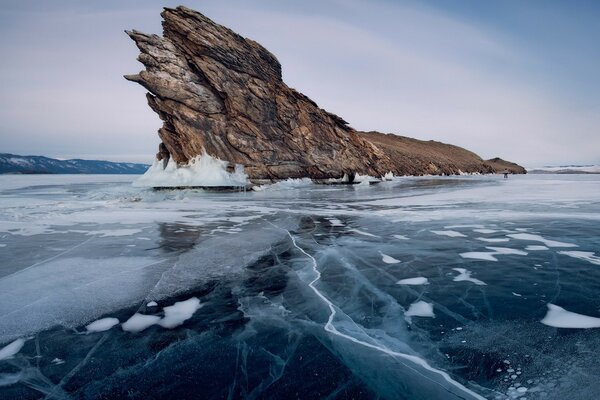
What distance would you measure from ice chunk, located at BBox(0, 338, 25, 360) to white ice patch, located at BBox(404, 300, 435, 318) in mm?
3613

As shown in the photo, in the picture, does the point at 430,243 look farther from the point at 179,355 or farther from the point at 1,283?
the point at 1,283

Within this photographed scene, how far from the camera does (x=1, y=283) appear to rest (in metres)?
4.75

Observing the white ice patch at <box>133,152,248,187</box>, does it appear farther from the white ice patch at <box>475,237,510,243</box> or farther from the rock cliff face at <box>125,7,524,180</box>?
the white ice patch at <box>475,237,510,243</box>

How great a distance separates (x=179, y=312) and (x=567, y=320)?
3930mm

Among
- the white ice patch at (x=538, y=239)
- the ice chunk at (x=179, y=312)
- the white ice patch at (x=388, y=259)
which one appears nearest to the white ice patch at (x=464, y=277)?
the white ice patch at (x=388, y=259)

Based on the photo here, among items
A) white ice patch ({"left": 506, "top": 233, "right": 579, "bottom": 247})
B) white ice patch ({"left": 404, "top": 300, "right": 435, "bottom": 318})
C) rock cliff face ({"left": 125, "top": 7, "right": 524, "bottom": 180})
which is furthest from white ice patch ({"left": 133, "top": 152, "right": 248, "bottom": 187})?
white ice patch ({"left": 404, "top": 300, "right": 435, "bottom": 318})

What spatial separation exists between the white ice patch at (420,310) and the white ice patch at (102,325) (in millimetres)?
3012

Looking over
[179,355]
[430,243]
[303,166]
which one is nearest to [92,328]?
[179,355]

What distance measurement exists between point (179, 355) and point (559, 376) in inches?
114

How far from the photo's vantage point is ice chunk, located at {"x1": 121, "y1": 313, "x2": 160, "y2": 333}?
3420 millimetres

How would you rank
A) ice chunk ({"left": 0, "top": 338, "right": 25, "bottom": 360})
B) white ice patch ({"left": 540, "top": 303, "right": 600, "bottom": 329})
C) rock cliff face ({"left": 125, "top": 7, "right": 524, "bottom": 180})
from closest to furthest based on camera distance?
1. ice chunk ({"left": 0, "top": 338, "right": 25, "bottom": 360})
2. white ice patch ({"left": 540, "top": 303, "right": 600, "bottom": 329})
3. rock cliff face ({"left": 125, "top": 7, "right": 524, "bottom": 180})

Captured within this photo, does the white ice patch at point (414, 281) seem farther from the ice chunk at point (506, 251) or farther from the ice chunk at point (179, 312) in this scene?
the ice chunk at point (179, 312)

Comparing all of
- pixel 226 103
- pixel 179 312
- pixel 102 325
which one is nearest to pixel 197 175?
pixel 226 103

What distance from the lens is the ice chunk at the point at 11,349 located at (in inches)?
116
